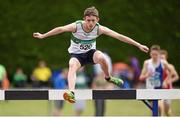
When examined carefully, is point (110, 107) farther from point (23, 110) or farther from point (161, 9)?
point (161, 9)

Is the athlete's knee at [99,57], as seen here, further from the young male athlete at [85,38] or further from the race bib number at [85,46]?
the race bib number at [85,46]

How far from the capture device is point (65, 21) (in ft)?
80.6

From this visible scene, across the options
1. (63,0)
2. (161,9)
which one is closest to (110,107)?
(161,9)

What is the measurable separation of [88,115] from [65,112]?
131 centimetres

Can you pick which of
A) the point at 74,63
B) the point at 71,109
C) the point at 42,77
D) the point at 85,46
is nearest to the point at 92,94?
the point at 74,63

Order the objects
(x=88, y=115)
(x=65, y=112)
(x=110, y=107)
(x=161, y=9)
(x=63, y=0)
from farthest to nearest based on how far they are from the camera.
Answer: (x=63, y=0), (x=161, y=9), (x=110, y=107), (x=65, y=112), (x=88, y=115)

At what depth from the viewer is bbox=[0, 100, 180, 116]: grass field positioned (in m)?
16.3

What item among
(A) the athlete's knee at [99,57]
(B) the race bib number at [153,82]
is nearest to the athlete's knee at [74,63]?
(A) the athlete's knee at [99,57]

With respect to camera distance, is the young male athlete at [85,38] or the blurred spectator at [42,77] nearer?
the young male athlete at [85,38]

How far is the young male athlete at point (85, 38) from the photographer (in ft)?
29.5

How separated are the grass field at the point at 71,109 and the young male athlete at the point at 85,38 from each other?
6.05 meters

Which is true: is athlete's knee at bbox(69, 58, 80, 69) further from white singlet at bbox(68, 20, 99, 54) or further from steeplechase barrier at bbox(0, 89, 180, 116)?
steeplechase barrier at bbox(0, 89, 180, 116)

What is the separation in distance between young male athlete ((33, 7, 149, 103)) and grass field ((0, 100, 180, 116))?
605 centimetres

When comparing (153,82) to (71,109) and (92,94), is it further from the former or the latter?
(71,109)
